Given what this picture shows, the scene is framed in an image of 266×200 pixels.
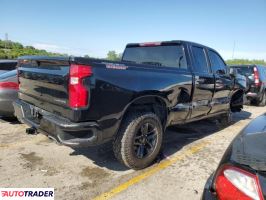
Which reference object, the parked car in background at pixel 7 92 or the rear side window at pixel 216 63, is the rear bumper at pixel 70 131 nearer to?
the parked car in background at pixel 7 92

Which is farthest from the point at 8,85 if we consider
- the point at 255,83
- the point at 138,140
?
the point at 255,83

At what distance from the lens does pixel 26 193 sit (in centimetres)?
312

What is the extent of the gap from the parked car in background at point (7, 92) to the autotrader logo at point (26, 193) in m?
2.72

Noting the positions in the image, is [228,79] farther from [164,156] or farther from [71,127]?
[71,127]

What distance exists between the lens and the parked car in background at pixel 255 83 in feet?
34.3

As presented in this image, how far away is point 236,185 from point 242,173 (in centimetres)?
9

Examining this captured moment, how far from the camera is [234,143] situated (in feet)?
6.79

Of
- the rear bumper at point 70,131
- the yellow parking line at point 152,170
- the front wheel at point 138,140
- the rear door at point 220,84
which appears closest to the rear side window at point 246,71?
the rear door at point 220,84

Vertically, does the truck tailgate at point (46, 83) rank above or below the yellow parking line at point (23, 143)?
above

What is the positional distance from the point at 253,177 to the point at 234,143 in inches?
19.0

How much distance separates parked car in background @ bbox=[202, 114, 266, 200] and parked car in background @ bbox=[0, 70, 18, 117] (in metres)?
4.73

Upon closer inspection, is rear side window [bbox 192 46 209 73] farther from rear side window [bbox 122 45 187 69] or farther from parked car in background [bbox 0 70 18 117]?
parked car in background [bbox 0 70 18 117]

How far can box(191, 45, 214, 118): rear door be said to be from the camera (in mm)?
4836

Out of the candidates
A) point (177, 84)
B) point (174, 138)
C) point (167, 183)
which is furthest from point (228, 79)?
point (167, 183)
